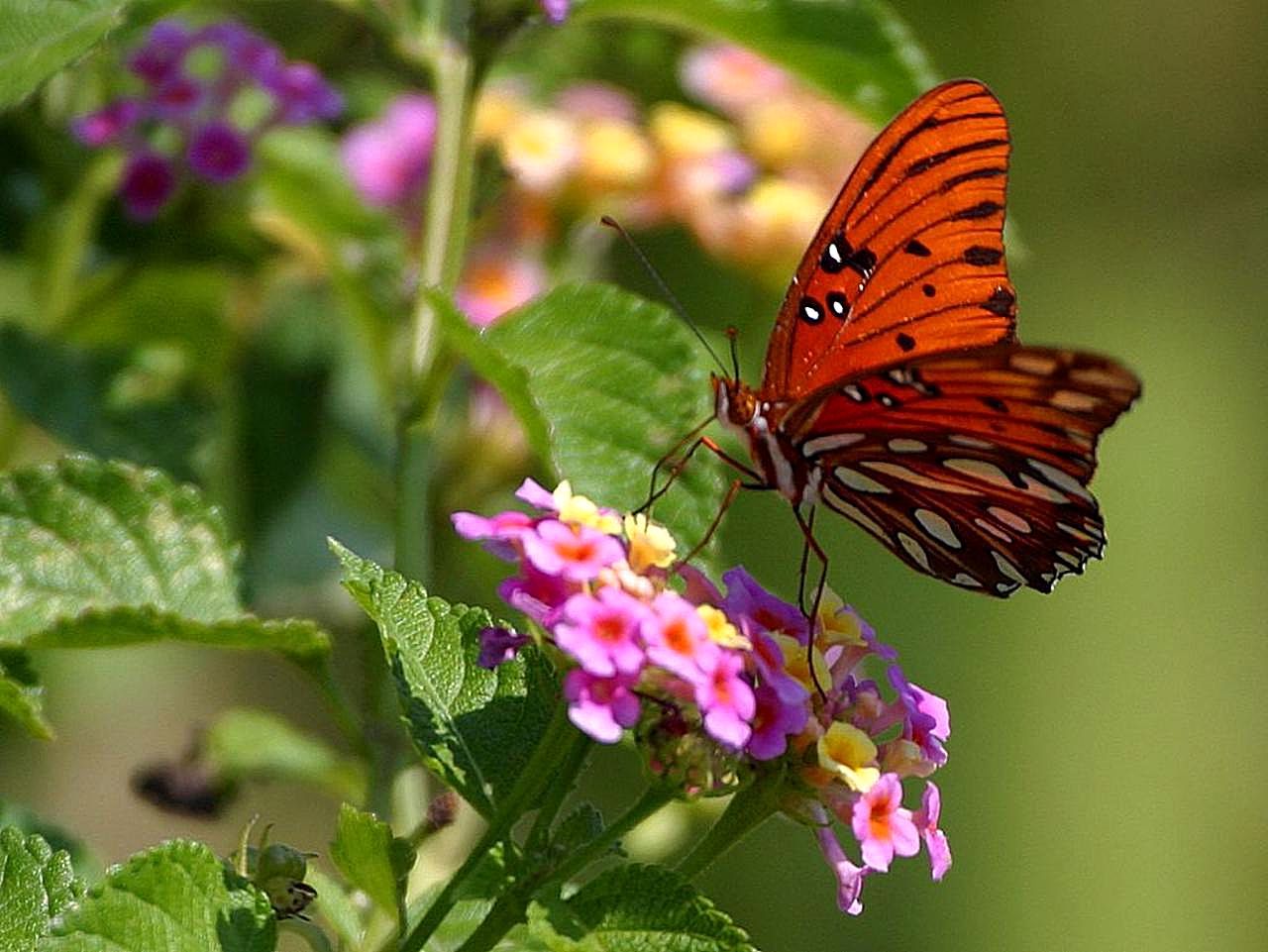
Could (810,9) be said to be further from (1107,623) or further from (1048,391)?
(1107,623)

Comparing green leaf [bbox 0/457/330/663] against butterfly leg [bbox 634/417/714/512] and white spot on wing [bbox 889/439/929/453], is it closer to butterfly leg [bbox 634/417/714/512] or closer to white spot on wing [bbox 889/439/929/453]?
butterfly leg [bbox 634/417/714/512]

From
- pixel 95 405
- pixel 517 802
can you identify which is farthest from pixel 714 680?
pixel 95 405

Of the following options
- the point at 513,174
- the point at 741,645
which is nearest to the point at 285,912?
the point at 741,645

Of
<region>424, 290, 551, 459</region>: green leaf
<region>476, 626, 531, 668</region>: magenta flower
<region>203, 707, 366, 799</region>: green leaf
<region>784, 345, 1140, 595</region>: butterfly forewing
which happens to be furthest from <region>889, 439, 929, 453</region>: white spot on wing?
<region>203, 707, 366, 799</region>: green leaf

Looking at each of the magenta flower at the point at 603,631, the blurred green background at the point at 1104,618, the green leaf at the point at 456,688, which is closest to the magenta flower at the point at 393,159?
the green leaf at the point at 456,688

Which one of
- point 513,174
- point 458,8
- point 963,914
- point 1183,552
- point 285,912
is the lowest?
point 285,912

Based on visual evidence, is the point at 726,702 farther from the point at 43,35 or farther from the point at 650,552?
the point at 43,35
